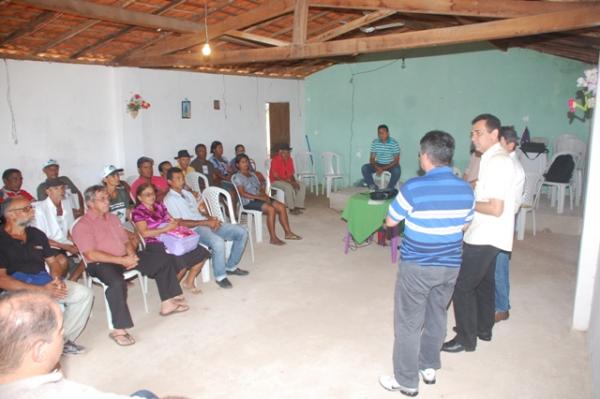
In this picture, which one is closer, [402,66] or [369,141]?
[402,66]

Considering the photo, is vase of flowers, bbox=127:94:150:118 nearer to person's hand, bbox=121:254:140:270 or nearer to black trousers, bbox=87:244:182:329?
black trousers, bbox=87:244:182:329

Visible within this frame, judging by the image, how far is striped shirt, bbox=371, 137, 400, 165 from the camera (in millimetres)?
7516

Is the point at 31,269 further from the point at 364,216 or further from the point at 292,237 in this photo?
the point at 292,237

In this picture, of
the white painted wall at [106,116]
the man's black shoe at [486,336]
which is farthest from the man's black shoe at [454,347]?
the white painted wall at [106,116]

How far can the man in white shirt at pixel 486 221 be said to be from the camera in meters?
2.69

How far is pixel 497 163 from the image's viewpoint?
2.70 m

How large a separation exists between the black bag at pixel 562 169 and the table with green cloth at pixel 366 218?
2.94m

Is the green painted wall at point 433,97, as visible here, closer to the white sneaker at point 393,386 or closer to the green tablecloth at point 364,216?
the green tablecloth at point 364,216

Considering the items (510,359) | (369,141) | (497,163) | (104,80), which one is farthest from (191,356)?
(369,141)

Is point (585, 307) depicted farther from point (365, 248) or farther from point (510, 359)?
point (365, 248)

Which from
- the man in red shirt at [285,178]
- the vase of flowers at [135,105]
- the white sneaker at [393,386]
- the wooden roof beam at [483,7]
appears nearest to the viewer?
the white sneaker at [393,386]

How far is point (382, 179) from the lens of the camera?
7.68m

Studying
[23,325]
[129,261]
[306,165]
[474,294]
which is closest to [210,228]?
[129,261]

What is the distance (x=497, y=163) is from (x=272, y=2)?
344 centimetres
